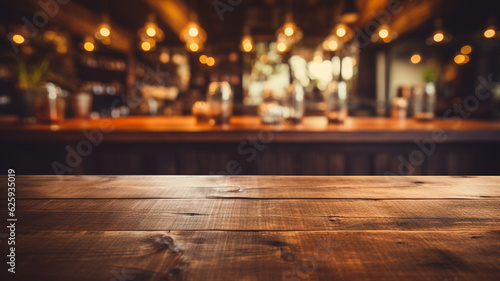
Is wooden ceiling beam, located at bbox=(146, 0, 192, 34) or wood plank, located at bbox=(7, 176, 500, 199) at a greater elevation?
wooden ceiling beam, located at bbox=(146, 0, 192, 34)

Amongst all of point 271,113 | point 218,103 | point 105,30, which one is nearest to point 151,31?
point 105,30

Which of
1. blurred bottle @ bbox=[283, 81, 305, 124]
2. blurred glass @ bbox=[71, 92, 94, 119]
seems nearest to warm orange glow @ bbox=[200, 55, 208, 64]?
blurred glass @ bbox=[71, 92, 94, 119]

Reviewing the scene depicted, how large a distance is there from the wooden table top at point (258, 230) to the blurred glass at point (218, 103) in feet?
3.92

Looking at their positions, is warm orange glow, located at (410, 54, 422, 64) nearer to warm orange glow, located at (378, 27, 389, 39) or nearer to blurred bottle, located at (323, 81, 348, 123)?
warm orange glow, located at (378, 27, 389, 39)

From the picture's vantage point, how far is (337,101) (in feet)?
6.63

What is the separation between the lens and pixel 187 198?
0.73 m

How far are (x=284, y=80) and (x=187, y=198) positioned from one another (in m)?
7.44

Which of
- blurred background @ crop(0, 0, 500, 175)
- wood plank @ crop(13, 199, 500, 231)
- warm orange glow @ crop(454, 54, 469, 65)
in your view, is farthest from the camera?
warm orange glow @ crop(454, 54, 469, 65)

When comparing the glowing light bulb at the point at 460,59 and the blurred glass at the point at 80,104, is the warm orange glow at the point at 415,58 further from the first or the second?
the blurred glass at the point at 80,104

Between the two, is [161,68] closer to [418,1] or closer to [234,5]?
[234,5]

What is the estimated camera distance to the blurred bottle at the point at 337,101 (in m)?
2.01

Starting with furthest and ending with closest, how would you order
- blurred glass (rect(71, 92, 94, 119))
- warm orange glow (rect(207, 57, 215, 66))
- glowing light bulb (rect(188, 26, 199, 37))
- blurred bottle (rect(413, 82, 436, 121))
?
warm orange glow (rect(207, 57, 215, 66)) < glowing light bulb (rect(188, 26, 199, 37)) < blurred glass (rect(71, 92, 94, 119)) < blurred bottle (rect(413, 82, 436, 121))

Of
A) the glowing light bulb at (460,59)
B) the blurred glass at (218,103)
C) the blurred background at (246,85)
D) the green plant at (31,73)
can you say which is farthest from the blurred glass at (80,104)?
the glowing light bulb at (460,59)

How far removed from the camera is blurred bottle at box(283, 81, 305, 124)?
2012 millimetres
